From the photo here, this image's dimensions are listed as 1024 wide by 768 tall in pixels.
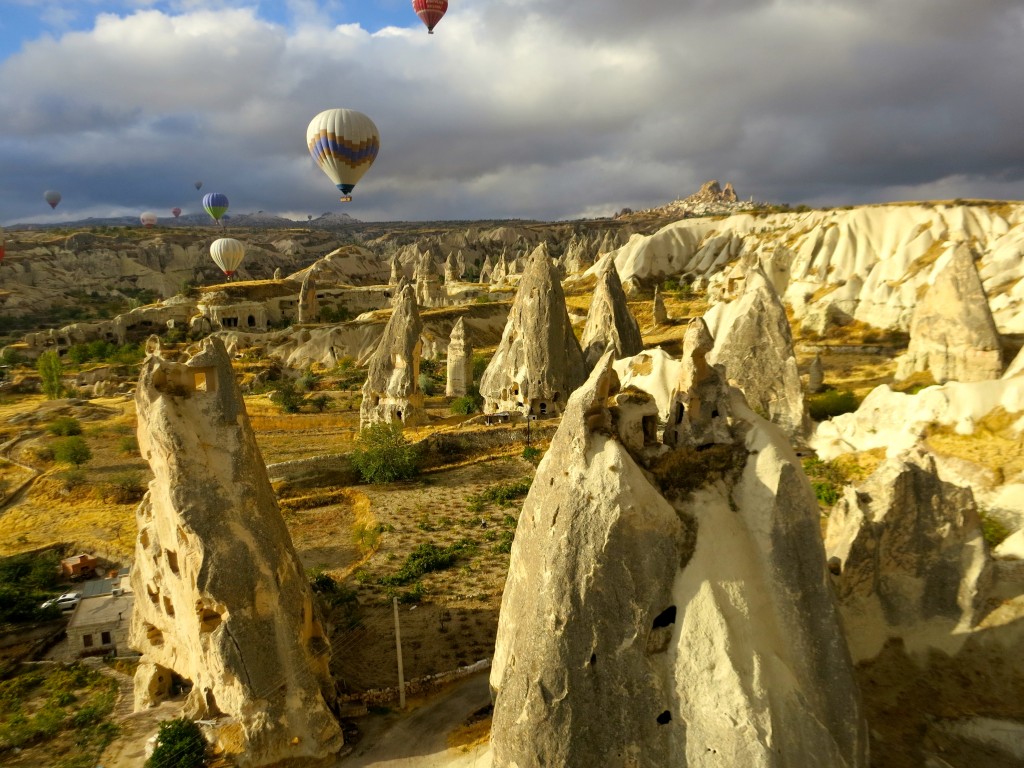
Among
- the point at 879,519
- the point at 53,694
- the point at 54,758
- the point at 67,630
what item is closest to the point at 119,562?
the point at 67,630

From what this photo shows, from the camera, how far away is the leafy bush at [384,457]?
21.4 meters

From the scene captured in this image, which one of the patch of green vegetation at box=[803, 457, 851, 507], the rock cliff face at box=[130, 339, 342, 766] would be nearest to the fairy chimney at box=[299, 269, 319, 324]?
the patch of green vegetation at box=[803, 457, 851, 507]

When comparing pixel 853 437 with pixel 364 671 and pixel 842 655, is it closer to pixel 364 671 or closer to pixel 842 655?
pixel 842 655

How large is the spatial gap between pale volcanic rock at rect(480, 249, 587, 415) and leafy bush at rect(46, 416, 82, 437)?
21159mm

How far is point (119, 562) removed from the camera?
54.9ft

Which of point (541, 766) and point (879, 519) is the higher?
point (879, 519)

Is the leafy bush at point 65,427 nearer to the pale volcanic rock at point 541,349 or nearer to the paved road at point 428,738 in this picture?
the pale volcanic rock at point 541,349

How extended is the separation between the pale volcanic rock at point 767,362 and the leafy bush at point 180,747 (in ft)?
56.3

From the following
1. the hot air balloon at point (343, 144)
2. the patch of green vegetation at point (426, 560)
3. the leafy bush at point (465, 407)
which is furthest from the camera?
the hot air balloon at point (343, 144)

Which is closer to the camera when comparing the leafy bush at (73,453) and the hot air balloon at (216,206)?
the leafy bush at (73,453)

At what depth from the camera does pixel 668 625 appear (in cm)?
674

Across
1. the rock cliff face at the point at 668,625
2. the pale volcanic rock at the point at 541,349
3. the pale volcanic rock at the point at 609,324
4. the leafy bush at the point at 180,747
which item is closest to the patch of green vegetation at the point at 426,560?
the leafy bush at the point at 180,747

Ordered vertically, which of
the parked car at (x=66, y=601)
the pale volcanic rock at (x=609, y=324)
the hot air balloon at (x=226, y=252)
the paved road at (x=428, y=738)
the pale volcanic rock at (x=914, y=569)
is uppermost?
the hot air balloon at (x=226, y=252)

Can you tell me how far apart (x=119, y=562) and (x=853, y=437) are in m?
22.4
